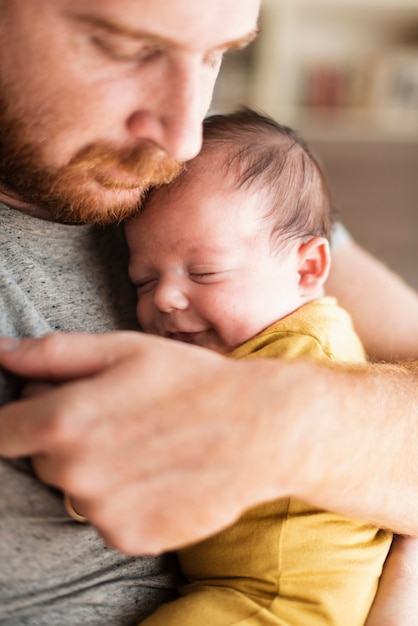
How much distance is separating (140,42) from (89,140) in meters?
0.14

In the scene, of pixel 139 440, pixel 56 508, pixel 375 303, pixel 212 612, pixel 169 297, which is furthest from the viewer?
pixel 375 303

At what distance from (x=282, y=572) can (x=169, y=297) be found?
41cm

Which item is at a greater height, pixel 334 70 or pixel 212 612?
pixel 334 70

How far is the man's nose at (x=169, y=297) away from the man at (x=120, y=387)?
0.07 m

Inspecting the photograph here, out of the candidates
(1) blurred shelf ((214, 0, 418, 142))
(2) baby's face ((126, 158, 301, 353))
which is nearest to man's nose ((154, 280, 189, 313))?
(2) baby's face ((126, 158, 301, 353))

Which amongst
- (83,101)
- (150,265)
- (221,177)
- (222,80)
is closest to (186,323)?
(150,265)

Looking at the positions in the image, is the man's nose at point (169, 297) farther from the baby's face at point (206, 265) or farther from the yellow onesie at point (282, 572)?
the yellow onesie at point (282, 572)

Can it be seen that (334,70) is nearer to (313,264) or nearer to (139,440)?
(313,264)

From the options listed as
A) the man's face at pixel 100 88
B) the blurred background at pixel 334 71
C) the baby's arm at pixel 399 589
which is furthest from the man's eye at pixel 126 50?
the blurred background at pixel 334 71

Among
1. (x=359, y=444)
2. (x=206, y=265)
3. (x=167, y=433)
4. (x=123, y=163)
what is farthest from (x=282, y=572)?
(x=123, y=163)

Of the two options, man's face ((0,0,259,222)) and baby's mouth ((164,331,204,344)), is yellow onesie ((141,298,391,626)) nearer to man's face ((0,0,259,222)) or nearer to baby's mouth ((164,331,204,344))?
baby's mouth ((164,331,204,344))

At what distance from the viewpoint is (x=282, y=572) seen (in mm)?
942

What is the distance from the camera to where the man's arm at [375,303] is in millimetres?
1330

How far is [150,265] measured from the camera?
113 cm
